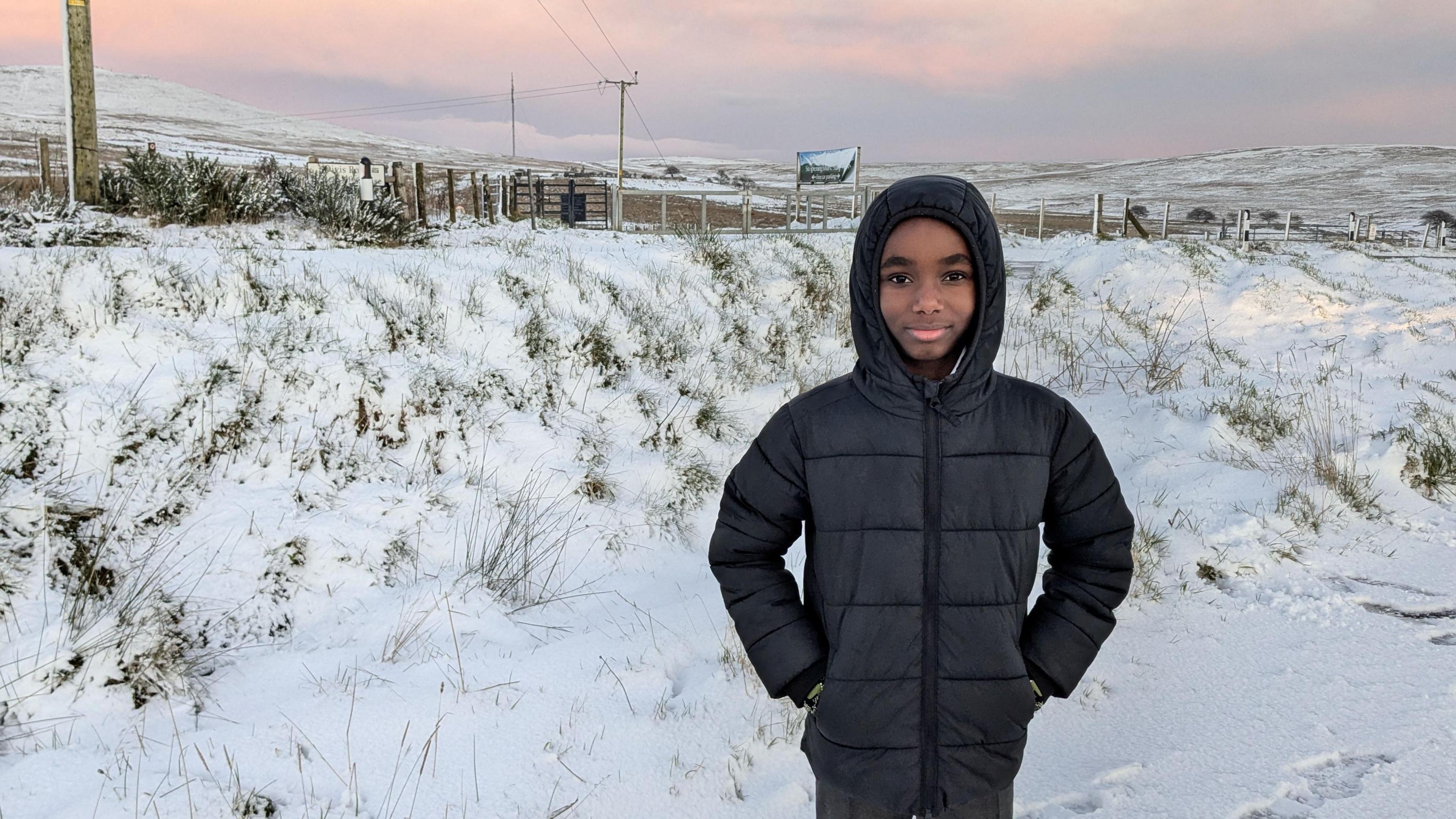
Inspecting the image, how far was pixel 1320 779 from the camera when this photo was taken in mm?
2652

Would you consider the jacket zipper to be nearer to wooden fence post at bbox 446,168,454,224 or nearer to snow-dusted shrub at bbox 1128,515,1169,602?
snow-dusted shrub at bbox 1128,515,1169,602

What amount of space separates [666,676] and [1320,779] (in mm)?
2348

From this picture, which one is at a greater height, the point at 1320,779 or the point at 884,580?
the point at 884,580

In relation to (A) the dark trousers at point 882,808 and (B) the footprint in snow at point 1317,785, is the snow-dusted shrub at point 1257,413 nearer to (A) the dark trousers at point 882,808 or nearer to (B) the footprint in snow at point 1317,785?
(B) the footprint in snow at point 1317,785

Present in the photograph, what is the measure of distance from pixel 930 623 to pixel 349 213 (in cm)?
988

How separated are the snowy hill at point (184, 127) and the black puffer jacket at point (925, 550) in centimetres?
5333

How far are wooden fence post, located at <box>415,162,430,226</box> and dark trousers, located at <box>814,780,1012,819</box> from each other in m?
11.6

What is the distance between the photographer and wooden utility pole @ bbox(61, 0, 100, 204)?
9359 millimetres

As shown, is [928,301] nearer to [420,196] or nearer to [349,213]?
[349,213]

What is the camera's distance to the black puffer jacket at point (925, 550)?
1.57 meters

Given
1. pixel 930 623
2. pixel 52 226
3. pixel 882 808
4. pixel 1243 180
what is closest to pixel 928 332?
pixel 930 623

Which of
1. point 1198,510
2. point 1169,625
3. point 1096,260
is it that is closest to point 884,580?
point 1169,625

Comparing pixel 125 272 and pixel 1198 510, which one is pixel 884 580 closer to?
pixel 1198 510

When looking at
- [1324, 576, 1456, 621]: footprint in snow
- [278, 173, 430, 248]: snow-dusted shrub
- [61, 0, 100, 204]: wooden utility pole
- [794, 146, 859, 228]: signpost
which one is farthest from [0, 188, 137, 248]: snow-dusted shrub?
[794, 146, 859, 228]: signpost
